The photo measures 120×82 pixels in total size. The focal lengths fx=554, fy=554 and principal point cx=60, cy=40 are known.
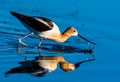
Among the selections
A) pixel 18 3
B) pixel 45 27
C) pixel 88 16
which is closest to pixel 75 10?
pixel 88 16

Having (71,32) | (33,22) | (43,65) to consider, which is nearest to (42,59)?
(43,65)

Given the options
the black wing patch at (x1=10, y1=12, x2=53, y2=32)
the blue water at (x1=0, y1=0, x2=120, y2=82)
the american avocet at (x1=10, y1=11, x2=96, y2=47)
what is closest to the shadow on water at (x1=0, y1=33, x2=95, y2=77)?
the blue water at (x1=0, y1=0, x2=120, y2=82)

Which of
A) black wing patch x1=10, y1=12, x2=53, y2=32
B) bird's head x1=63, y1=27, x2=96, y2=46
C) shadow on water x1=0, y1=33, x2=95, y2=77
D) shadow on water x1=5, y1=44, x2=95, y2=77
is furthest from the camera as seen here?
bird's head x1=63, y1=27, x2=96, y2=46

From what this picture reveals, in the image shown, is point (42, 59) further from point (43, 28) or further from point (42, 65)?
point (43, 28)

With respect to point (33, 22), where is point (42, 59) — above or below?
below

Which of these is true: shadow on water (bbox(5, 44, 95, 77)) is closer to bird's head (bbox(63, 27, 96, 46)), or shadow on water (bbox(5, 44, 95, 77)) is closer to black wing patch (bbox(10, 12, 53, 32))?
black wing patch (bbox(10, 12, 53, 32))
